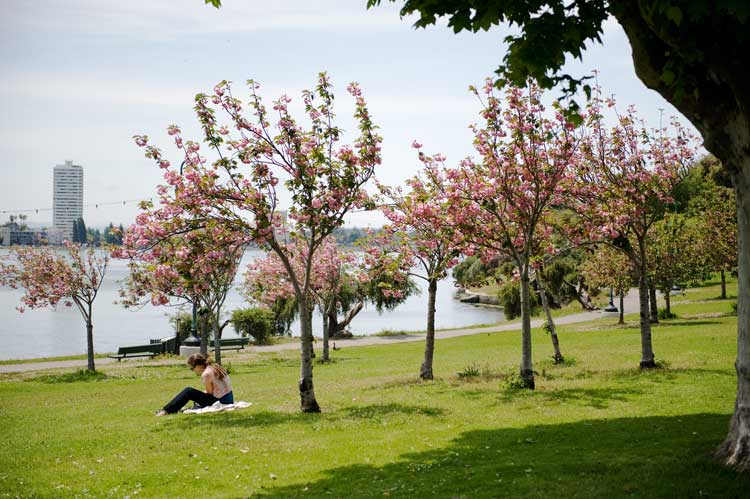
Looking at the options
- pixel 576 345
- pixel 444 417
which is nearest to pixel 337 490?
pixel 444 417

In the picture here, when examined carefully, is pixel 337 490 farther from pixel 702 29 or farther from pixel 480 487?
pixel 702 29

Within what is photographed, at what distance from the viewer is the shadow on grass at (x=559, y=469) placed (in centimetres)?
738

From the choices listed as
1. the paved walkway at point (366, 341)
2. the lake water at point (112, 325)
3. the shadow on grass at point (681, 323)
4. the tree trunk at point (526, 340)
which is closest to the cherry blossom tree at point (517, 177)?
the tree trunk at point (526, 340)

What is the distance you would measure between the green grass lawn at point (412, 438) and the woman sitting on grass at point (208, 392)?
63 centimetres

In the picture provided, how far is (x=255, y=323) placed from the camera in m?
45.2

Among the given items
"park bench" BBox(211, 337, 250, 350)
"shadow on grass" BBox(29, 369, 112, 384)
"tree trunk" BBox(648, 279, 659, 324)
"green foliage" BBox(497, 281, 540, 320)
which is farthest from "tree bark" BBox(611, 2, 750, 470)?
"green foliage" BBox(497, 281, 540, 320)

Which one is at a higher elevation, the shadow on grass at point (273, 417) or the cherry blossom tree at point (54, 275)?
the cherry blossom tree at point (54, 275)

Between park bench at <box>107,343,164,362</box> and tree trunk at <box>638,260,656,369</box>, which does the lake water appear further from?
tree trunk at <box>638,260,656,369</box>

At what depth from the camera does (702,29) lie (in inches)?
291

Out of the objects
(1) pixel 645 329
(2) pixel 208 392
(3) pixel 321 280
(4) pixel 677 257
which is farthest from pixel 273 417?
(4) pixel 677 257

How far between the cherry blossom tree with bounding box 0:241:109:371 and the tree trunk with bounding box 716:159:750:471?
2609 cm

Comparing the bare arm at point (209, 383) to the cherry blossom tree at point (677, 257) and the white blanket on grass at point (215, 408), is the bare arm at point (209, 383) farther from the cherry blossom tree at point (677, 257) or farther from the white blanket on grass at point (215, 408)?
the cherry blossom tree at point (677, 257)

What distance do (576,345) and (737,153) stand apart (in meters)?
20.8

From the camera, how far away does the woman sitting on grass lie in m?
14.8
